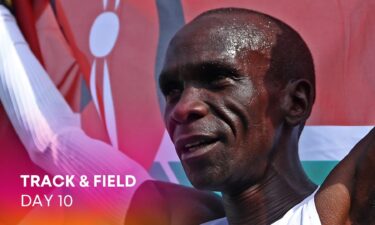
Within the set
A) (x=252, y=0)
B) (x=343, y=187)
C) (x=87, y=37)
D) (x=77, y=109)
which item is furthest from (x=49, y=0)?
(x=343, y=187)

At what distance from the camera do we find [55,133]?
1858 millimetres

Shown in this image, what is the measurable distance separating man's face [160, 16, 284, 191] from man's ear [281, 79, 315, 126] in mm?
36

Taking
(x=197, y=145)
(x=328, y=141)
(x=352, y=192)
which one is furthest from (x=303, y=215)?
(x=328, y=141)

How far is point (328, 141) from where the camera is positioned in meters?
1.74

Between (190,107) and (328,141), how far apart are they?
586 millimetres

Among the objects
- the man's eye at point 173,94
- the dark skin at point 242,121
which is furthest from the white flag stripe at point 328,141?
the man's eye at point 173,94

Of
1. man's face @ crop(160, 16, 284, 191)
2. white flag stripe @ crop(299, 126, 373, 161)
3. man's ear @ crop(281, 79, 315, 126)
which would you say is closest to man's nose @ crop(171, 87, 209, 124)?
man's face @ crop(160, 16, 284, 191)

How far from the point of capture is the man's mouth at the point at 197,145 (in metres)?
1.23

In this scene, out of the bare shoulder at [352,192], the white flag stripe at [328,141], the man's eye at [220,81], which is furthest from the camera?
the white flag stripe at [328,141]

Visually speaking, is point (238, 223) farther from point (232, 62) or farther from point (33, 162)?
point (33, 162)

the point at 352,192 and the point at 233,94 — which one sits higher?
the point at 233,94

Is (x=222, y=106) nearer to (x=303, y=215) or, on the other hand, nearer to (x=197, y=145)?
(x=197, y=145)

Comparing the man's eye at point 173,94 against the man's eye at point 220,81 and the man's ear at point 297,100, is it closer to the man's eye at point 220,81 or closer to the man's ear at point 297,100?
the man's eye at point 220,81

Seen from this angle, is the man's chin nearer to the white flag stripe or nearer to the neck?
the neck
